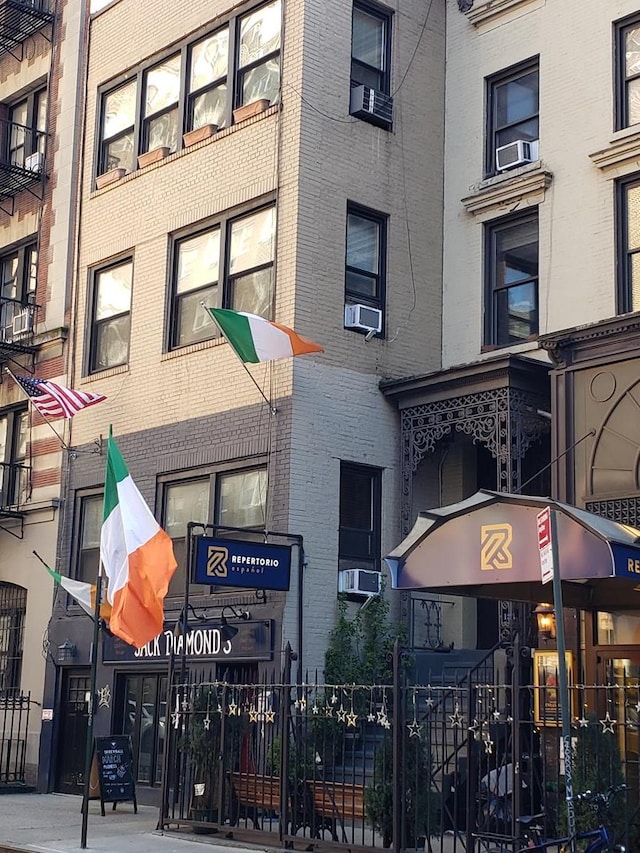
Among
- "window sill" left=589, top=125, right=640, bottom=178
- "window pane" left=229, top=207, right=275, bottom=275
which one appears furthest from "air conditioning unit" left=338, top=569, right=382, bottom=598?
"window sill" left=589, top=125, right=640, bottom=178

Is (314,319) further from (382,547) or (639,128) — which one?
(639,128)

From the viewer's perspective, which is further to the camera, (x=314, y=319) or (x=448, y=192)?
(x=448, y=192)

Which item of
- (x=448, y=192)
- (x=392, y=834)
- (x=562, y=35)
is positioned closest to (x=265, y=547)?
(x=392, y=834)

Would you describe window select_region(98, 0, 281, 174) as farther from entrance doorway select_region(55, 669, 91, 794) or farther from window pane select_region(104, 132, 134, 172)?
entrance doorway select_region(55, 669, 91, 794)

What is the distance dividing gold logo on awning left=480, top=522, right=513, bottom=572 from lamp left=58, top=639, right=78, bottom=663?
1001cm

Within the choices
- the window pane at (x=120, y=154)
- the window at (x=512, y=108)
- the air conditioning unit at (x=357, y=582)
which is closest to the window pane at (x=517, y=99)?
the window at (x=512, y=108)

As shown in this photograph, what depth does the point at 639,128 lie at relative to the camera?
17.4 metres

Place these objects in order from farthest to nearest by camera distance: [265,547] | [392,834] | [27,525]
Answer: [27,525] < [265,547] < [392,834]

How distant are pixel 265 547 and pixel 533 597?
400 centimetres

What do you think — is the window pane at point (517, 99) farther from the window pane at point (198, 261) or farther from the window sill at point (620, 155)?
the window pane at point (198, 261)

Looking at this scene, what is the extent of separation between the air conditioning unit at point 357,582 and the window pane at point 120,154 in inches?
344

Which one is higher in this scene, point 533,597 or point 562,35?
point 562,35

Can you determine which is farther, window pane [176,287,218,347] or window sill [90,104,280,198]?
window pane [176,287,218,347]

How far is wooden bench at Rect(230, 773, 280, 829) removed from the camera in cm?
1333
